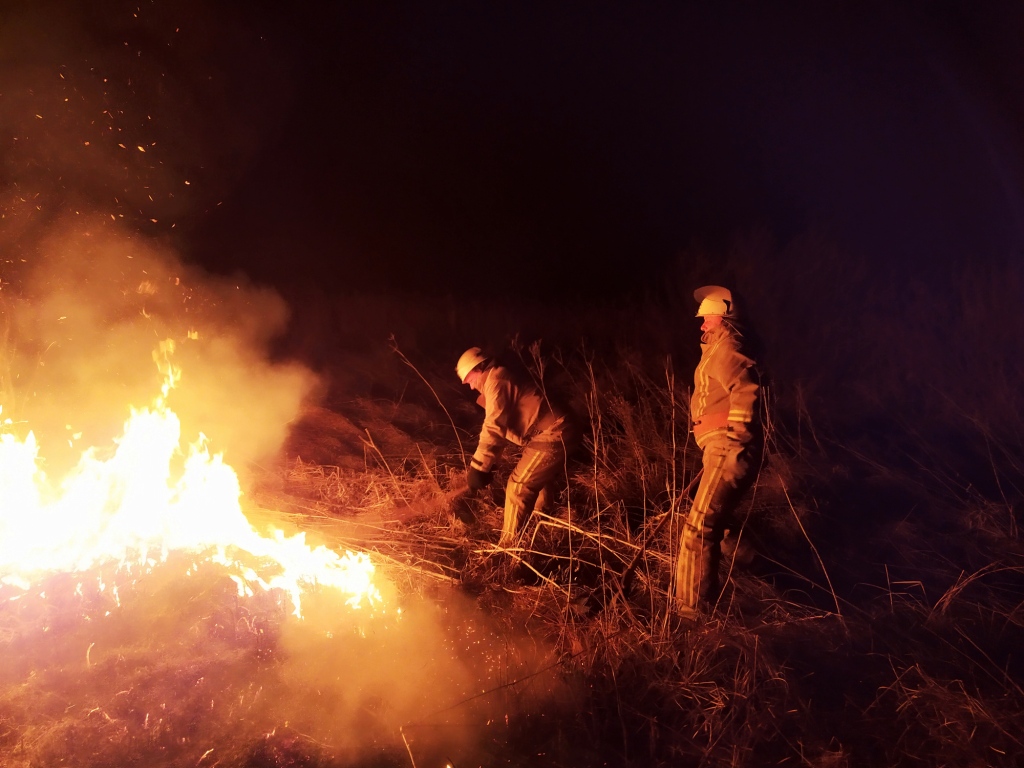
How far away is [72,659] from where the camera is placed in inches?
158

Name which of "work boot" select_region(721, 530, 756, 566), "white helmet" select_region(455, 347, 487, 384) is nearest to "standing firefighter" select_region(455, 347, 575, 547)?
"white helmet" select_region(455, 347, 487, 384)

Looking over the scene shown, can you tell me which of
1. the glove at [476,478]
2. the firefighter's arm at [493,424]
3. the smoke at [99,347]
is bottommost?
the glove at [476,478]

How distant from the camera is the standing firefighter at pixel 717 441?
4117 millimetres

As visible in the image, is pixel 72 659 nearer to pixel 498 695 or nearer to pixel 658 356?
pixel 498 695

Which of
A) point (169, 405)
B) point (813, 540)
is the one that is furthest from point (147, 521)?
point (813, 540)

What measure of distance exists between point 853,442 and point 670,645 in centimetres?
448

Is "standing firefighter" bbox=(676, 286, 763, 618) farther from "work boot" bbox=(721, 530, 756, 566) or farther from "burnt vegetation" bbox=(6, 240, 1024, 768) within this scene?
"work boot" bbox=(721, 530, 756, 566)

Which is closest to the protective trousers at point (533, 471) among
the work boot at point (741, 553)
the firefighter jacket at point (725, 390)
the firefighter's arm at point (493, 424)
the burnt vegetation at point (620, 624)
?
the burnt vegetation at point (620, 624)

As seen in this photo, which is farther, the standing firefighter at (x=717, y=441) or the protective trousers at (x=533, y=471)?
the protective trousers at (x=533, y=471)

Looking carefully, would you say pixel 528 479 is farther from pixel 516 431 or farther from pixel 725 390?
pixel 725 390

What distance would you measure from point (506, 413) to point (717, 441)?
4.90 feet

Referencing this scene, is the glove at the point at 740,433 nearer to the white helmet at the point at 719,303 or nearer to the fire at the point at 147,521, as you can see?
the white helmet at the point at 719,303

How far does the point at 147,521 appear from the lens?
4855 millimetres

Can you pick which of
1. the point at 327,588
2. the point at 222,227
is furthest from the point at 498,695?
the point at 222,227
